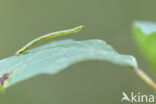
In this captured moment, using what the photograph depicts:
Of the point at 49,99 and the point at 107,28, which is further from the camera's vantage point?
the point at 107,28

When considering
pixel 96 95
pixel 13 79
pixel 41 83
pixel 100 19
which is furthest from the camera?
pixel 100 19

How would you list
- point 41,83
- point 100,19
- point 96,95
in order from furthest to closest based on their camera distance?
1. point 100,19
2. point 41,83
3. point 96,95

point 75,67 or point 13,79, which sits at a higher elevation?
point 75,67

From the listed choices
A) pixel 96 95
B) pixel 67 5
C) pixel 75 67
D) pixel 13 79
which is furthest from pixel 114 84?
pixel 13 79

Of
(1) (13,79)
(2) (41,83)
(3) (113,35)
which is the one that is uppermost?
(3) (113,35)

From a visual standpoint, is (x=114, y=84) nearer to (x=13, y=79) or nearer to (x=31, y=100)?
(x=31, y=100)

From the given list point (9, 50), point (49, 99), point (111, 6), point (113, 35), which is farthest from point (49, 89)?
point (111, 6)
